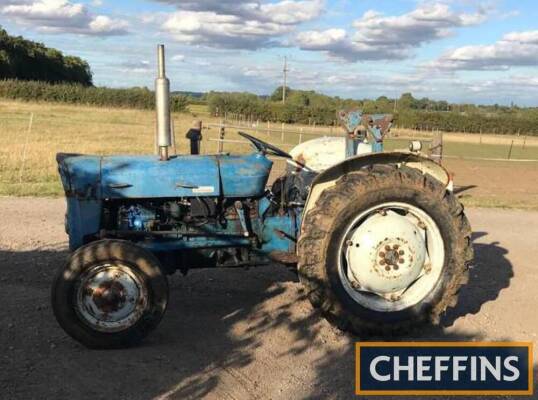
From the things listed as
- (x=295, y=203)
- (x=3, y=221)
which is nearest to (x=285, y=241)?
(x=295, y=203)

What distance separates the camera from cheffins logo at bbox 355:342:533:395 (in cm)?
415

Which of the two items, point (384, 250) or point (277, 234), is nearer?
point (384, 250)

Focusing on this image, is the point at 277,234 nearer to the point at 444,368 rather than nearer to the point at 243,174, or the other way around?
the point at 243,174

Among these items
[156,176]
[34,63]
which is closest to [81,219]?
[156,176]

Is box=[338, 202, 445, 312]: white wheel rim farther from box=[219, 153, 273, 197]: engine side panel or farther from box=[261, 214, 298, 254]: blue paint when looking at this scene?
box=[219, 153, 273, 197]: engine side panel

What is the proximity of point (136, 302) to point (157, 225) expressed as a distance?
775 millimetres

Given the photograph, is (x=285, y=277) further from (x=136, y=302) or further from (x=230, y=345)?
Result: (x=136, y=302)

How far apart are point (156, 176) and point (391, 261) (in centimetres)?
192

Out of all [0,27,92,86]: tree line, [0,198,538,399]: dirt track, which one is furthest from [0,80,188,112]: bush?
[0,198,538,399]: dirt track

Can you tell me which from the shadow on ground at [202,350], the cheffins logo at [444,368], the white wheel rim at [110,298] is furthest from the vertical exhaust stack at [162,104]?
the cheffins logo at [444,368]

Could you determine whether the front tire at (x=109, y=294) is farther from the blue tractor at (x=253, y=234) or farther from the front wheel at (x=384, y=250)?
the front wheel at (x=384, y=250)

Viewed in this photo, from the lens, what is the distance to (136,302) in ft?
14.4

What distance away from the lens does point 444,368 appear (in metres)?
4.43

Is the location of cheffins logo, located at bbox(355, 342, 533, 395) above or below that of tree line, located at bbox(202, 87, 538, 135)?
above
